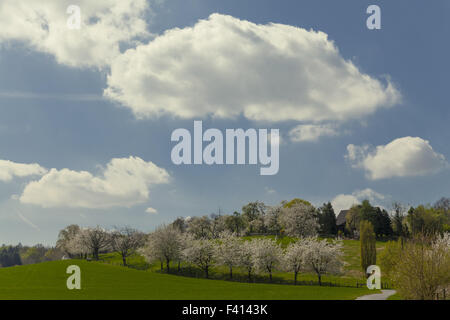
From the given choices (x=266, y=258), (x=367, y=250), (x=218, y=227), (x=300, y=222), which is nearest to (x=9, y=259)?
(x=218, y=227)

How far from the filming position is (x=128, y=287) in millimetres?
48594

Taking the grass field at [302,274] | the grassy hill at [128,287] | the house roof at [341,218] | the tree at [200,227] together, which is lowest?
the grass field at [302,274]

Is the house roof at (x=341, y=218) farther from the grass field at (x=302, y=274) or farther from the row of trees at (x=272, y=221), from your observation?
the grass field at (x=302, y=274)

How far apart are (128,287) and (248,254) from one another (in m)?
29.7

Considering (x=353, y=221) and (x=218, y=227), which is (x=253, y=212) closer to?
(x=218, y=227)

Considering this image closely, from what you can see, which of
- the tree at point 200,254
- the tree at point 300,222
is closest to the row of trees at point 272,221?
the tree at point 300,222

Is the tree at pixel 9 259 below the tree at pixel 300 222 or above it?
below

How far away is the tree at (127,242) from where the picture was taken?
325ft

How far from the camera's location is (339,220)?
448 feet

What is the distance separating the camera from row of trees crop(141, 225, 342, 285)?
6281 cm

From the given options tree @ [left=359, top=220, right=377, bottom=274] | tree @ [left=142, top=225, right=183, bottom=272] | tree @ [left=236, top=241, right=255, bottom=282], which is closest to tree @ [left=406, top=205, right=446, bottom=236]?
tree @ [left=359, top=220, right=377, bottom=274]

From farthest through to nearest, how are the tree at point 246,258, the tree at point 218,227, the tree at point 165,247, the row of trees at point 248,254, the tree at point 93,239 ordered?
1. the tree at point 218,227
2. the tree at point 93,239
3. the tree at point 165,247
4. the tree at point 246,258
5. the row of trees at point 248,254

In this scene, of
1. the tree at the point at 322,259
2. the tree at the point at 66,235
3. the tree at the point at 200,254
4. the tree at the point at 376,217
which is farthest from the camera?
the tree at the point at 66,235

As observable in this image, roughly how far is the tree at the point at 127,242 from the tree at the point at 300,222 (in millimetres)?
46359
